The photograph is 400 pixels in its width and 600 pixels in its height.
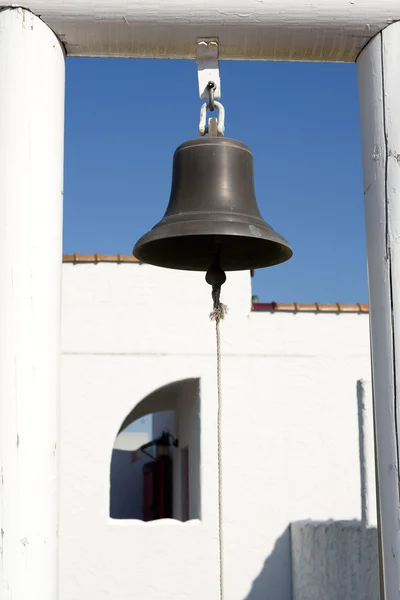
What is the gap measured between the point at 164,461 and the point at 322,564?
542 centimetres

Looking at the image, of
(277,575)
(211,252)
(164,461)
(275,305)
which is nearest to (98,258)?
(275,305)

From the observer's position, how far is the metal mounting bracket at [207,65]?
2695mm

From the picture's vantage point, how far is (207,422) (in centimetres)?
1016

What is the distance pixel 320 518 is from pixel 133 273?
320cm

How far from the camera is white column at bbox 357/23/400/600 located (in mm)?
2453

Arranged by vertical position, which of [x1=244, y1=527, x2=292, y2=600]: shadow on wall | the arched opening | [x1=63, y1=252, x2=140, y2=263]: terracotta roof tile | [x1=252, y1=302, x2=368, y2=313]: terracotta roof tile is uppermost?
[x1=63, y1=252, x2=140, y2=263]: terracotta roof tile

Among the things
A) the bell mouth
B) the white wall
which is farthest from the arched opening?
the bell mouth

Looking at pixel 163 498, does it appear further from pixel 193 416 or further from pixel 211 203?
pixel 211 203

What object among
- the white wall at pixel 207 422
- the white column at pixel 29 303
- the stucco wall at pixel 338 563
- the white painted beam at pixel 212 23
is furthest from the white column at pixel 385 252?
the stucco wall at pixel 338 563

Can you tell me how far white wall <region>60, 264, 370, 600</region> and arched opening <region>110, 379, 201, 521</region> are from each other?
14.2 inches

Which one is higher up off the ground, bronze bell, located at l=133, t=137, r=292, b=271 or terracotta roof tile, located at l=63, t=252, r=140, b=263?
terracotta roof tile, located at l=63, t=252, r=140, b=263

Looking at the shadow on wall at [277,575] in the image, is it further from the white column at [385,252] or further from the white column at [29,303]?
the white column at [29,303]

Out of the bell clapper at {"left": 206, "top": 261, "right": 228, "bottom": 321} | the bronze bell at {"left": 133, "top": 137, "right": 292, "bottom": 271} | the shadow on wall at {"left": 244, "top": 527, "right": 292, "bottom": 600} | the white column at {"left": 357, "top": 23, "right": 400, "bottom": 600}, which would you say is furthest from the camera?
the shadow on wall at {"left": 244, "top": 527, "right": 292, "bottom": 600}

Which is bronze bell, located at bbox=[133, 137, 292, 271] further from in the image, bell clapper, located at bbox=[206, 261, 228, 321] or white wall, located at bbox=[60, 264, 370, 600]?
white wall, located at bbox=[60, 264, 370, 600]
